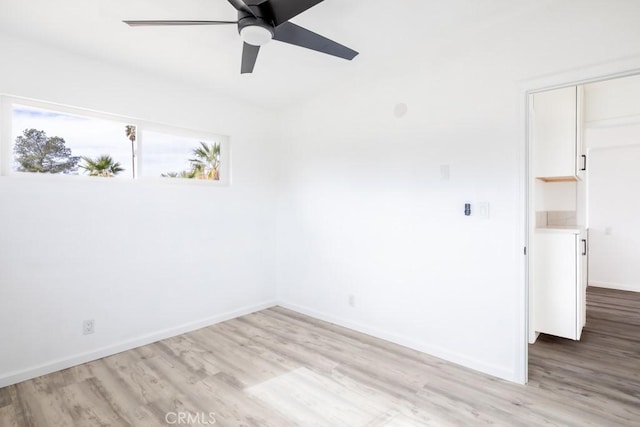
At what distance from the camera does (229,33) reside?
2.33 metres

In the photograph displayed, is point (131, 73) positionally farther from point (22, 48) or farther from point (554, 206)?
point (554, 206)

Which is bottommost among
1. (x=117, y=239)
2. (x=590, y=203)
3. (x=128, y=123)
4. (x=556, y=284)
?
(x=556, y=284)

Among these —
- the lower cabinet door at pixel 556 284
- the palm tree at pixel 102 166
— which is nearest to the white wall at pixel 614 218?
the lower cabinet door at pixel 556 284

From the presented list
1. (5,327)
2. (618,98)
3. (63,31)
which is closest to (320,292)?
(5,327)

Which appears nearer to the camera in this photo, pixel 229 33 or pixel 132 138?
pixel 229 33

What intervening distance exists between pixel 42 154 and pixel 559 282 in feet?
14.6

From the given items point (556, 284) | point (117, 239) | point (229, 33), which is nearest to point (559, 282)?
point (556, 284)

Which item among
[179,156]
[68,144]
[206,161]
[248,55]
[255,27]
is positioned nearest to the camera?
[255,27]

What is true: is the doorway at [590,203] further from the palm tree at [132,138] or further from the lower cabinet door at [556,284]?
the palm tree at [132,138]

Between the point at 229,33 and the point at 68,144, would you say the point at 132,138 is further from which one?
the point at 229,33

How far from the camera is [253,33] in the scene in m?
1.83

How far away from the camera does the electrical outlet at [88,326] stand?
267 centimetres

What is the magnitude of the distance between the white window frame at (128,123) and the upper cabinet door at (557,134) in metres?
3.22

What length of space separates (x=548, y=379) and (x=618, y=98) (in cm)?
293
